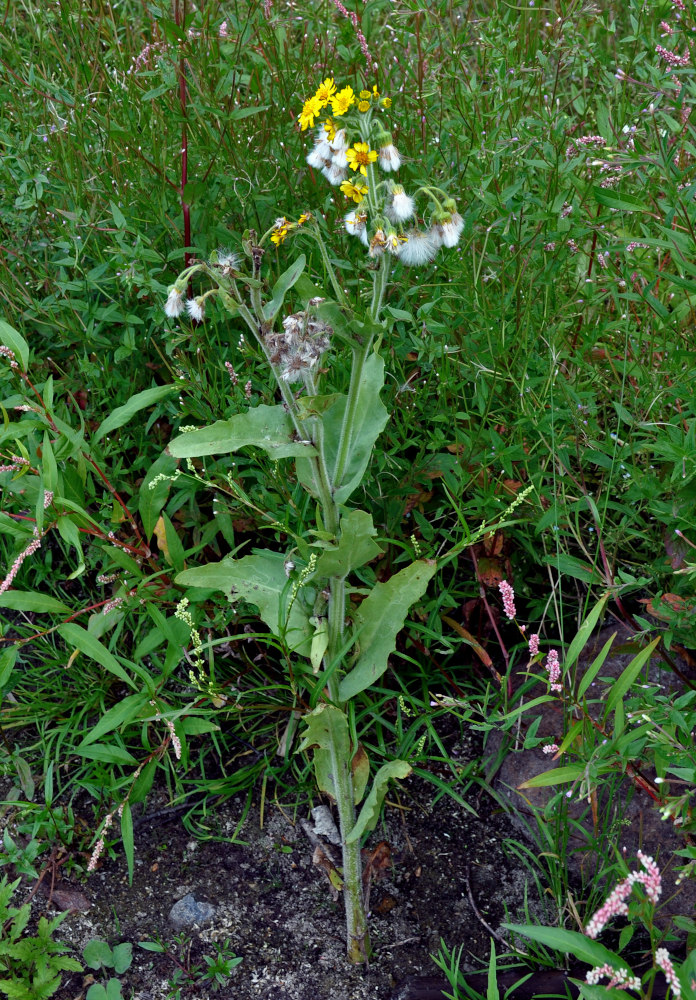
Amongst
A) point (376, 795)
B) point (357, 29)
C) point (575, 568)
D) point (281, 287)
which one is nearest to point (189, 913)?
point (376, 795)

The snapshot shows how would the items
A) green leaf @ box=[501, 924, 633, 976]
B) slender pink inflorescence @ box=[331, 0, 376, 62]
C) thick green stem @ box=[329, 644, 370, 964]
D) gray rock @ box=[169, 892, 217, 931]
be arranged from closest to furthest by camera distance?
green leaf @ box=[501, 924, 633, 976] < thick green stem @ box=[329, 644, 370, 964] < gray rock @ box=[169, 892, 217, 931] < slender pink inflorescence @ box=[331, 0, 376, 62]

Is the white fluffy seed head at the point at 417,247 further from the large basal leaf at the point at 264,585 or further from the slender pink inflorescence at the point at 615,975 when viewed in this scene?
the slender pink inflorescence at the point at 615,975

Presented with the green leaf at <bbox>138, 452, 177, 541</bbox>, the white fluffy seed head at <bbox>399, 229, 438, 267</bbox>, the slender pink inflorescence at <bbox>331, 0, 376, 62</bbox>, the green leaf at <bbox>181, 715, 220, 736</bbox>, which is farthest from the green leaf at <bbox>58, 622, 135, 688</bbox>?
the slender pink inflorescence at <bbox>331, 0, 376, 62</bbox>

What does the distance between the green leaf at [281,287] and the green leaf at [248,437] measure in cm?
17

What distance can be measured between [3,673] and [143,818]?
1.74 feet

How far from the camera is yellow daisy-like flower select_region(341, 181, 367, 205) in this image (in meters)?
1.43

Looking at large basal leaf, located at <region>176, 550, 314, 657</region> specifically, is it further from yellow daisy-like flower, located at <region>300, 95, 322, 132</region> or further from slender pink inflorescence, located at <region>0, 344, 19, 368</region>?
yellow daisy-like flower, located at <region>300, 95, 322, 132</region>

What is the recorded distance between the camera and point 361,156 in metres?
1.38

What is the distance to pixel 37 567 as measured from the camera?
231 centimetres

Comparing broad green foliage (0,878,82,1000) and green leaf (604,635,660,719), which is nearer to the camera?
green leaf (604,635,660,719)

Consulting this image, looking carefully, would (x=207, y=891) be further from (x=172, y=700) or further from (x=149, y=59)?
(x=149, y=59)

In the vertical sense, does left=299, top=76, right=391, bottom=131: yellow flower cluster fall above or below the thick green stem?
above

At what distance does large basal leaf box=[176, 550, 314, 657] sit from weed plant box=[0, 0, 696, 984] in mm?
179

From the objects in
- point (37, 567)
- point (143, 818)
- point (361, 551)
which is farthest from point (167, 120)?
point (143, 818)
